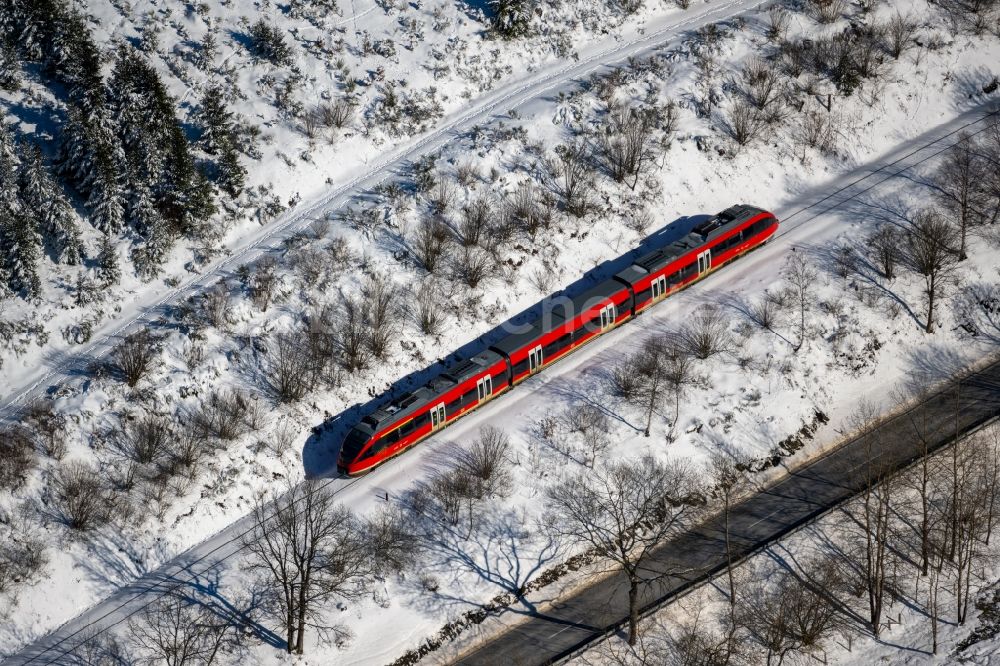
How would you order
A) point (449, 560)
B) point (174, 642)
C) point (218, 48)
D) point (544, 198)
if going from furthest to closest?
point (218, 48) < point (544, 198) < point (449, 560) < point (174, 642)

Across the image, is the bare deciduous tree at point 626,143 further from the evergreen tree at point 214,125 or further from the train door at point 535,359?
the evergreen tree at point 214,125

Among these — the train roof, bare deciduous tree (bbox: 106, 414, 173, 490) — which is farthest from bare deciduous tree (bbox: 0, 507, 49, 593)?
the train roof

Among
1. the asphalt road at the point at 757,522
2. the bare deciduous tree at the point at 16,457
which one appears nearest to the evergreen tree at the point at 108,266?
the bare deciduous tree at the point at 16,457

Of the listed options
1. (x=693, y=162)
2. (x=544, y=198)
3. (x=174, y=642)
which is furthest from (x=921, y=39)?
(x=174, y=642)

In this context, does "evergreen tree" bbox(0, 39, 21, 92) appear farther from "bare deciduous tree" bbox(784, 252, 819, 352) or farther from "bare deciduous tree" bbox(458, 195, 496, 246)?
"bare deciduous tree" bbox(784, 252, 819, 352)

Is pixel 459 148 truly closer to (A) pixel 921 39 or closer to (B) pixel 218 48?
(B) pixel 218 48

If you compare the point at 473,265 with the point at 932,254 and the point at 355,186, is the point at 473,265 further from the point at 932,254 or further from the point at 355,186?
the point at 932,254

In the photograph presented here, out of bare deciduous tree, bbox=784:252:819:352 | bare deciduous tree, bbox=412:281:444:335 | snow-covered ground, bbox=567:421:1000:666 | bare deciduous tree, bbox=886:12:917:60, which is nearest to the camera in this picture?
snow-covered ground, bbox=567:421:1000:666
